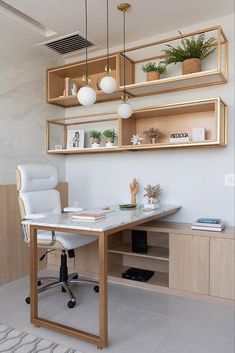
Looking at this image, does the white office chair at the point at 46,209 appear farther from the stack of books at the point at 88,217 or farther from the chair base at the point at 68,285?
the stack of books at the point at 88,217

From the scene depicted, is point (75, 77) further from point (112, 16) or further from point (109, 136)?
point (112, 16)

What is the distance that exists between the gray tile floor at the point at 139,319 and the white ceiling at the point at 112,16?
8.60 ft

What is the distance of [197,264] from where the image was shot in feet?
8.75

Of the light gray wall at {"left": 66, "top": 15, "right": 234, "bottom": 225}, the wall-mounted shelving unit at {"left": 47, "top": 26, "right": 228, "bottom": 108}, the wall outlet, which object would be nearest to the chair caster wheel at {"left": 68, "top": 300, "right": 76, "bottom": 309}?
the light gray wall at {"left": 66, "top": 15, "right": 234, "bottom": 225}

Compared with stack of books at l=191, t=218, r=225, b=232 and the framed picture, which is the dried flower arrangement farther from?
the framed picture

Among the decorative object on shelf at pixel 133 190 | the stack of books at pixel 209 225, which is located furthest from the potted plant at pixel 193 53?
the stack of books at pixel 209 225

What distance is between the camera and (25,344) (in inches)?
77.2

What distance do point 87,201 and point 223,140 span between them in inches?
71.9

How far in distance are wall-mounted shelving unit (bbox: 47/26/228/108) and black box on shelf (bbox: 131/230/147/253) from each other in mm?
1523

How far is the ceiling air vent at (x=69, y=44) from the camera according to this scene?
3213 mm

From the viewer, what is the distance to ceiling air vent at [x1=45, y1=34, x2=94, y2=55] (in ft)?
10.5

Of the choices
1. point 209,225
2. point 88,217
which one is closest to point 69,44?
point 88,217

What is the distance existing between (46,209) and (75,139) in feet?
3.84

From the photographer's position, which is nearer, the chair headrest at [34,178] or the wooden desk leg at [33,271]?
the wooden desk leg at [33,271]
